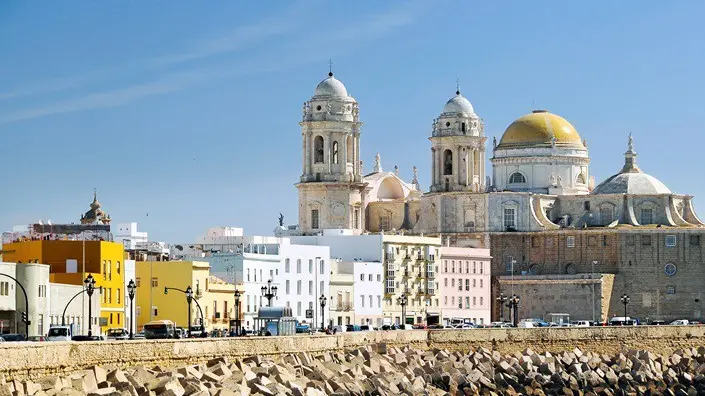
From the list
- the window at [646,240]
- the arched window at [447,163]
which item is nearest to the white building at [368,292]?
the arched window at [447,163]

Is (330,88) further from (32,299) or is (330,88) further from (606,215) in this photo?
(32,299)

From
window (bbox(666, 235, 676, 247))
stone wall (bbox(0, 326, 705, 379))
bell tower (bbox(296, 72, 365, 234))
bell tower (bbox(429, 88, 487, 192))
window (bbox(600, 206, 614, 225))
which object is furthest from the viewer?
window (bbox(600, 206, 614, 225))

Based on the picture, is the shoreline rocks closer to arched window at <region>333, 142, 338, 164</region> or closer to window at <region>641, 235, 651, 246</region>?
window at <region>641, 235, 651, 246</region>

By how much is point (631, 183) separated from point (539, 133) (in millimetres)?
7655

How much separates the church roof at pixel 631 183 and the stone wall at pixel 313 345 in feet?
147

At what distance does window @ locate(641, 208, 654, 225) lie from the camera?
11431 cm

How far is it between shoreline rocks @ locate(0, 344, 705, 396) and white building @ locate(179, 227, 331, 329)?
2465 centimetres

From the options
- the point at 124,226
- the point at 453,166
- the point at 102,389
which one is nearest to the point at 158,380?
the point at 102,389

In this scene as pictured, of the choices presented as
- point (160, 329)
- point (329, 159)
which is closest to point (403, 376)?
point (160, 329)

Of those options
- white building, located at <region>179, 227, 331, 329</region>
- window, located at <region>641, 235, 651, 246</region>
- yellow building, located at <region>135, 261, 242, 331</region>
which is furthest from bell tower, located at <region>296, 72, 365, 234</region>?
yellow building, located at <region>135, 261, 242, 331</region>

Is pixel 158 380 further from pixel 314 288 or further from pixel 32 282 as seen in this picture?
pixel 314 288

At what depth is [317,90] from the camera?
4301 inches

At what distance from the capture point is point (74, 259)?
220 feet

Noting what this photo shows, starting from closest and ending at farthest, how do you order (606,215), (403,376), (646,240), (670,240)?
(403,376) < (670,240) < (646,240) < (606,215)
